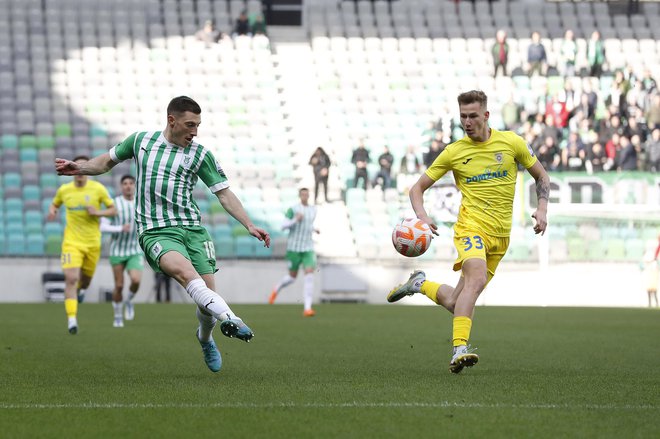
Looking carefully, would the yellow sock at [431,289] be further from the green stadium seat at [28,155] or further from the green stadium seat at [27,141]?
the green stadium seat at [27,141]

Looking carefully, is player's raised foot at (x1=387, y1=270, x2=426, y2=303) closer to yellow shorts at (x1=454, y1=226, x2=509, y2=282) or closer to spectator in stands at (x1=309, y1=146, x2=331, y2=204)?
yellow shorts at (x1=454, y1=226, x2=509, y2=282)

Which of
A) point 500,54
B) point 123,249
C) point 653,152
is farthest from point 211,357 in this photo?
point 500,54

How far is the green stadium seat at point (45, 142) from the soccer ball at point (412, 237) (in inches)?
871

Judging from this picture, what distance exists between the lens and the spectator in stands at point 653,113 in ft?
101

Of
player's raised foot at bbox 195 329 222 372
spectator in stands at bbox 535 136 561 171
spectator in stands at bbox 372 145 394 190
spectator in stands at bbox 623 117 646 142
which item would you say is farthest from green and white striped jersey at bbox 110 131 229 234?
spectator in stands at bbox 623 117 646 142

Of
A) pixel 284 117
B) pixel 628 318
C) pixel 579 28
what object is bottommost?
pixel 628 318

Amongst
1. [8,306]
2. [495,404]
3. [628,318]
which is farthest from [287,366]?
[8,306]

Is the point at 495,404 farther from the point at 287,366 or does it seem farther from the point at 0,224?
the point at 0,224

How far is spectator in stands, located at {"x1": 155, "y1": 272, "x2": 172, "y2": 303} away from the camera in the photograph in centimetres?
2691

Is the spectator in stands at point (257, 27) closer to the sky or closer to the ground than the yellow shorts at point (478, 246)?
closer to the sky

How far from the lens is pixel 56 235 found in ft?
90.6

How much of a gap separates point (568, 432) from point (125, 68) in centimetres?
2864

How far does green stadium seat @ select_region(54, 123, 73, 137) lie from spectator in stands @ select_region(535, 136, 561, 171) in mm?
11707

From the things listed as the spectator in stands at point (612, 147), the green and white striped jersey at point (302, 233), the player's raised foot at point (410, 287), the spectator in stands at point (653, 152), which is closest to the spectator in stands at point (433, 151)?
the spectator in stands at point (612, 147)
